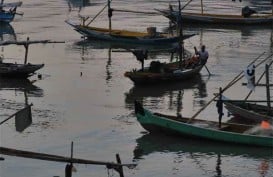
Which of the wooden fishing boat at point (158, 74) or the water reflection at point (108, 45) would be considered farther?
the water reflection at point (108, 45)

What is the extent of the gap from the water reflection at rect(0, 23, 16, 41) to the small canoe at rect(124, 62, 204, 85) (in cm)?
1807

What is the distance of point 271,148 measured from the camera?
72.7 ft

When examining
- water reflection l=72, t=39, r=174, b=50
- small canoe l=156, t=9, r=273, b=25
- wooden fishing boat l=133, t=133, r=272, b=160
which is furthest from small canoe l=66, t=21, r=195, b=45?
wooden fishing boat l=133, t=133, r=272, b=160

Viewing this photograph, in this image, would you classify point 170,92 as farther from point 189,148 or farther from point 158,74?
point 189,148

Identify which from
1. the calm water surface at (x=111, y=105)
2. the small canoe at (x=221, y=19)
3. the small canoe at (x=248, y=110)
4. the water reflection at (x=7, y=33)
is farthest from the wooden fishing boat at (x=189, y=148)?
the small canoe at (x=221, y=19)

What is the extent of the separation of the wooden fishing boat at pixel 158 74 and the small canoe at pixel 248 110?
629 centimetres

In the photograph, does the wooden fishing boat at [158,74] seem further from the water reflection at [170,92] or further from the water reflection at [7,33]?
the water reflection at [7,33]

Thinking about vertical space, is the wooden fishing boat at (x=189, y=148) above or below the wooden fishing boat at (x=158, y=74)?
below

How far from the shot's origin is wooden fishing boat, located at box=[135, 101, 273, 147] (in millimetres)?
22281

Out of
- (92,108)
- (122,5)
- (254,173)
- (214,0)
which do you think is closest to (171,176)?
(254,173)

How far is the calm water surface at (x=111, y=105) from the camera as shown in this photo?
21031mm

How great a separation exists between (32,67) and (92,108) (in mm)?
5928

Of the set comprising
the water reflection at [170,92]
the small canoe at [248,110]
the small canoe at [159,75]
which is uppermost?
the small canoe at [159,75]

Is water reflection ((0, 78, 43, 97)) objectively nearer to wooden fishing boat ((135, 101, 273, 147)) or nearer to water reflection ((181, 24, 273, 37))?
wooden fishing boat ((135, 101, 273, 147))
